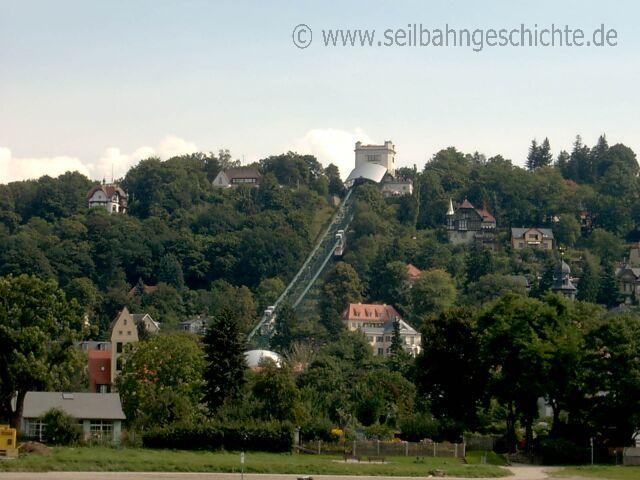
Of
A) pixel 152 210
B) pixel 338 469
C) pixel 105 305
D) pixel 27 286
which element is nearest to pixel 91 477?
pixel 338 469

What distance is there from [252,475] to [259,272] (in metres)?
108

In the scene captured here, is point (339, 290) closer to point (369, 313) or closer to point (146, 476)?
point (369, 313)

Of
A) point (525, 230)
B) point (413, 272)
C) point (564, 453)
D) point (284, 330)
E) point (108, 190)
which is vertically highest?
point (108, 190)

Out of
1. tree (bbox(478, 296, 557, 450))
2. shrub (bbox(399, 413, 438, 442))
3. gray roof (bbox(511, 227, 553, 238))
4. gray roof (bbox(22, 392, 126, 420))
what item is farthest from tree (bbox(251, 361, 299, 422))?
gray roof (bbox(511, 227, 553, 238))

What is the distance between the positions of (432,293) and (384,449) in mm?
81067

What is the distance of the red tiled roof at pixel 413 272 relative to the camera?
501 feet

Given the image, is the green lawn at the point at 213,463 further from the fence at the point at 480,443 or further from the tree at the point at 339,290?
the tree at the point at 339,290

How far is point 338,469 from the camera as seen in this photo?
56594mm

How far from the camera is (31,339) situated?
6631cm

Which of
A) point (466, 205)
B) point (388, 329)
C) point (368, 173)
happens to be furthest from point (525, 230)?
point (388, 329)

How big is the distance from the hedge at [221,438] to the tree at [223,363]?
8.59m

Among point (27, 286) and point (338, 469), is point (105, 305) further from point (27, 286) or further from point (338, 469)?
point (338, 469)

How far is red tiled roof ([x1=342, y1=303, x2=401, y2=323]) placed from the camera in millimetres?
146125

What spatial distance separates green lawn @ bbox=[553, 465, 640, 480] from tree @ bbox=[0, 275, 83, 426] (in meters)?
23.8
